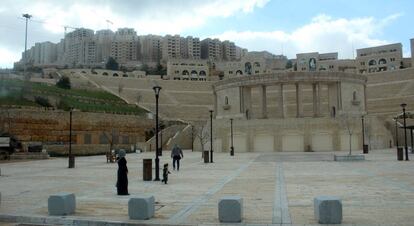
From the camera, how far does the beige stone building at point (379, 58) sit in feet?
509

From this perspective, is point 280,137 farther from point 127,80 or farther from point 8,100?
point 127,80

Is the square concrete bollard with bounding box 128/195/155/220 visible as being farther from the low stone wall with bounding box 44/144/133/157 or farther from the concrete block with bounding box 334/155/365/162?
the low stone wall with bounding box 44/144/133/157

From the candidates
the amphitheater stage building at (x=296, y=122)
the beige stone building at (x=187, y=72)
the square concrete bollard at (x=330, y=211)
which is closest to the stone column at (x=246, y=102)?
the amphitheater stage building at (x=296, y=122)

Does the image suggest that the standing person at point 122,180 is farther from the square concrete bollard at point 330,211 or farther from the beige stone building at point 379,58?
the beige stone building at point 379,58

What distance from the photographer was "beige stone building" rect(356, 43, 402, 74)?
509ft

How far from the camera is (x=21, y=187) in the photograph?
19.4 metres

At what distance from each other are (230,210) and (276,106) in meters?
88.3

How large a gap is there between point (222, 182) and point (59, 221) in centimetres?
990

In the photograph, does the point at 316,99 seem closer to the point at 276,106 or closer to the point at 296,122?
the point at 296,122

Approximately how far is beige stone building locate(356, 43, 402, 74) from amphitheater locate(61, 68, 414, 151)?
42.2 metres

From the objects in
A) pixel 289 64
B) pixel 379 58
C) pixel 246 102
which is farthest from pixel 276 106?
pixel 289 64

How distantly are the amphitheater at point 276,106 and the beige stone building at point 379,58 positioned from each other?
138 feet

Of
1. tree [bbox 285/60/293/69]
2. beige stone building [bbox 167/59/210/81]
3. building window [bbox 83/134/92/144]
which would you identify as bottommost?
building window [bbox 83/134/92/144]

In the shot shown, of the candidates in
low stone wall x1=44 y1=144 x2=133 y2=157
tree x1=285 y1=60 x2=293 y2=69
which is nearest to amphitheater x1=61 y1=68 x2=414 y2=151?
low stone wall x1=44 y1=144 x2=133 y2=157
